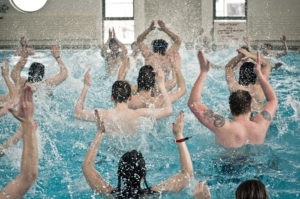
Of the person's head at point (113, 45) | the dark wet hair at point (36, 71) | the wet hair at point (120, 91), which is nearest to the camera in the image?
the wet hair at point (120, 91)

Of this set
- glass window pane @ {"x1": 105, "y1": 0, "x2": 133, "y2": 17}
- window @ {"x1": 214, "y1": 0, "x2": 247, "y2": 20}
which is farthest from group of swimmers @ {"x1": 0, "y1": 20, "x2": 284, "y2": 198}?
window @ {"x1": 214, "y1": 0, "x2": 247, "y2": 20}

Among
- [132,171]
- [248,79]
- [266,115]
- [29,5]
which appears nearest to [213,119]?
[266,115]

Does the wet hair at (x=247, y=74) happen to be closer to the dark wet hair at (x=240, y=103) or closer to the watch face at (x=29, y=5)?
the dark wet hair at (x=240, y=103)

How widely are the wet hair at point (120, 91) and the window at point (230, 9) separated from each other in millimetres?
12999

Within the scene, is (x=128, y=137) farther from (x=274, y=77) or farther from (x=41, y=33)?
(x=41, y=33)

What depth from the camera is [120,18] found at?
17641 millimetres

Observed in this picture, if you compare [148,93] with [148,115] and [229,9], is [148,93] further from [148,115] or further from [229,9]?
[229,9]

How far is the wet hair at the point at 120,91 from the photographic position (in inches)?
197

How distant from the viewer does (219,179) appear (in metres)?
4.64

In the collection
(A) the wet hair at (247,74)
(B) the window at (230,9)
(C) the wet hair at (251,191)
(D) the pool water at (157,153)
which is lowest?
(D) the pool water at (157,153)

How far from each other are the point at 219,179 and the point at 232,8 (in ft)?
45.4

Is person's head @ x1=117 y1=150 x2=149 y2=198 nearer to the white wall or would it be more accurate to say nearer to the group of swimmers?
the group of swimmers

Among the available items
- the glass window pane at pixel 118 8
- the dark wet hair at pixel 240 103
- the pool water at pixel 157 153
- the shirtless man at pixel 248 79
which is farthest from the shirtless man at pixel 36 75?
the glass window pane at pixel 118 8

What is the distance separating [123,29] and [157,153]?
12.3 m
